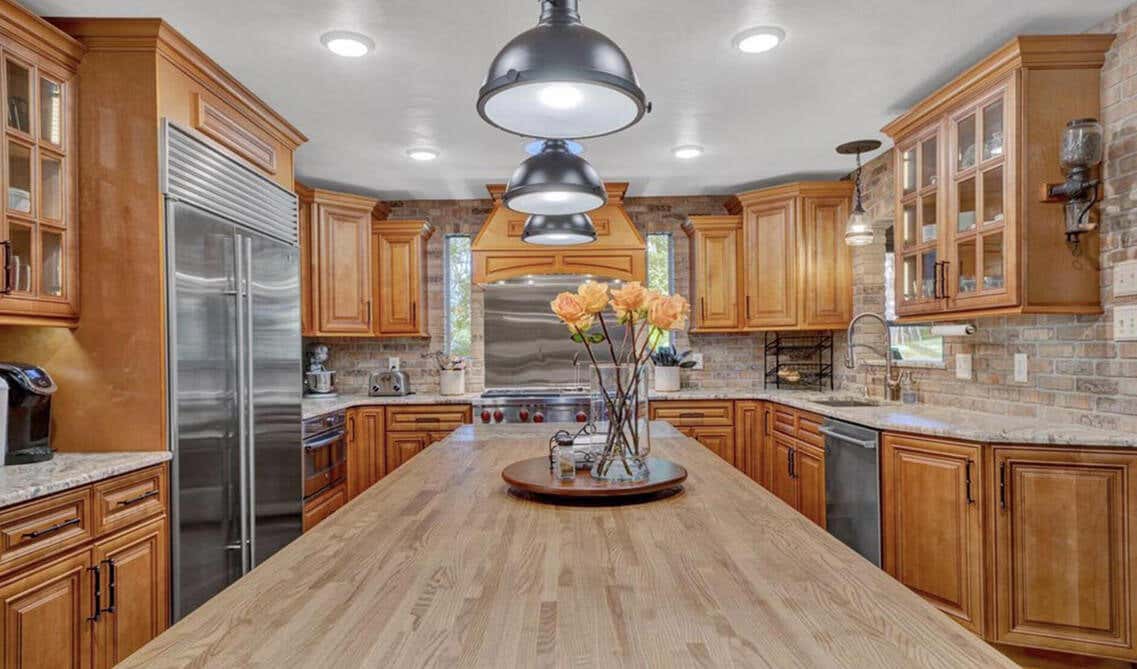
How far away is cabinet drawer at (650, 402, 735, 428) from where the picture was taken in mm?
4531

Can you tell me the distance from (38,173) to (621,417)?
2.10 metres

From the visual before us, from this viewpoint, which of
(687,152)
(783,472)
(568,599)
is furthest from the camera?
(783,472)

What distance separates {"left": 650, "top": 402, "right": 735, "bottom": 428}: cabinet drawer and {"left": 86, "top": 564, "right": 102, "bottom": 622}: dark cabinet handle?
3.27 m

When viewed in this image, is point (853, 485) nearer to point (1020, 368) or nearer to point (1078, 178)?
point (1020, 368)

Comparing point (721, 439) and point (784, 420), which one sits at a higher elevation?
point (784, 420)

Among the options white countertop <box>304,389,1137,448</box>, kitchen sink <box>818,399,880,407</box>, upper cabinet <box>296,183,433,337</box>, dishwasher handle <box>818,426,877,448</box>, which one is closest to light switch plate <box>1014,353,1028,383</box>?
white countertop <box>304,389,1137,448</box>

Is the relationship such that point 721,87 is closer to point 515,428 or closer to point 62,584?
point 515,428

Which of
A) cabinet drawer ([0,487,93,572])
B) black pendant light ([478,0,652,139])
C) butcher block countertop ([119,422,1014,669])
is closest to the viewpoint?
butcher block countertop ([119,422,1014,669])

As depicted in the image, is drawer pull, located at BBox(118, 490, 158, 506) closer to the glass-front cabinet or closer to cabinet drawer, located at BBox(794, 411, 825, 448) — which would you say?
the glass-front cabinet

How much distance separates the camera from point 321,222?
4.57 meters

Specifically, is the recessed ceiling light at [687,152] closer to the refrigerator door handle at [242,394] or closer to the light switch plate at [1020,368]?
the light switch plate at [1020,368]

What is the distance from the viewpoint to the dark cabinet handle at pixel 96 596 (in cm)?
197

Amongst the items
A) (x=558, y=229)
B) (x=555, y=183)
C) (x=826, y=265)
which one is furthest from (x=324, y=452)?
(x=826, y=265)

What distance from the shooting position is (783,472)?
13.7ft
